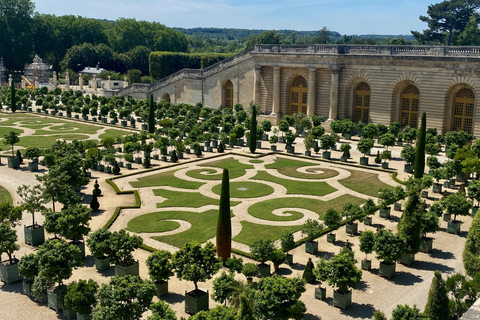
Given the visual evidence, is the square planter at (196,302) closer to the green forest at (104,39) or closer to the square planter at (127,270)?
the square planter at (127,270)

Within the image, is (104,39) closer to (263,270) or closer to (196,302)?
(263,270)

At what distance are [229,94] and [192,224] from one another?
174ft

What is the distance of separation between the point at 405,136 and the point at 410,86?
33.4 ft

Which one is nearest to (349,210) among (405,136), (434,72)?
(405,136)

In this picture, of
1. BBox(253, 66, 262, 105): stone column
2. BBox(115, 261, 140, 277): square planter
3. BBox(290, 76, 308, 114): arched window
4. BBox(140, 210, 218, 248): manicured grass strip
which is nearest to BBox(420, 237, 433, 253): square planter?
BBox(140, 210, 218, 248): manicured grass strip

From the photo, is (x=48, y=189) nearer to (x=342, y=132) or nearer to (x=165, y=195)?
(x=165, y=195)

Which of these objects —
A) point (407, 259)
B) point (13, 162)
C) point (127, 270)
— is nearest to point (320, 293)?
point (407, 259)

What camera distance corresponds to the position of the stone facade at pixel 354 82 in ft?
208

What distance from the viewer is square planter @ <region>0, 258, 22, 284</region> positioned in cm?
2833

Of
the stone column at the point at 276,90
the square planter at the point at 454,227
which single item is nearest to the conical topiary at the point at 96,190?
the square planter at the point at 454,227

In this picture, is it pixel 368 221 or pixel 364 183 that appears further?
pixel 364 183

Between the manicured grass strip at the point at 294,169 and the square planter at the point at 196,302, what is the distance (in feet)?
80.1

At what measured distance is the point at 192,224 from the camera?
36500 mm

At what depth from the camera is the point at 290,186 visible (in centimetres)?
4572
